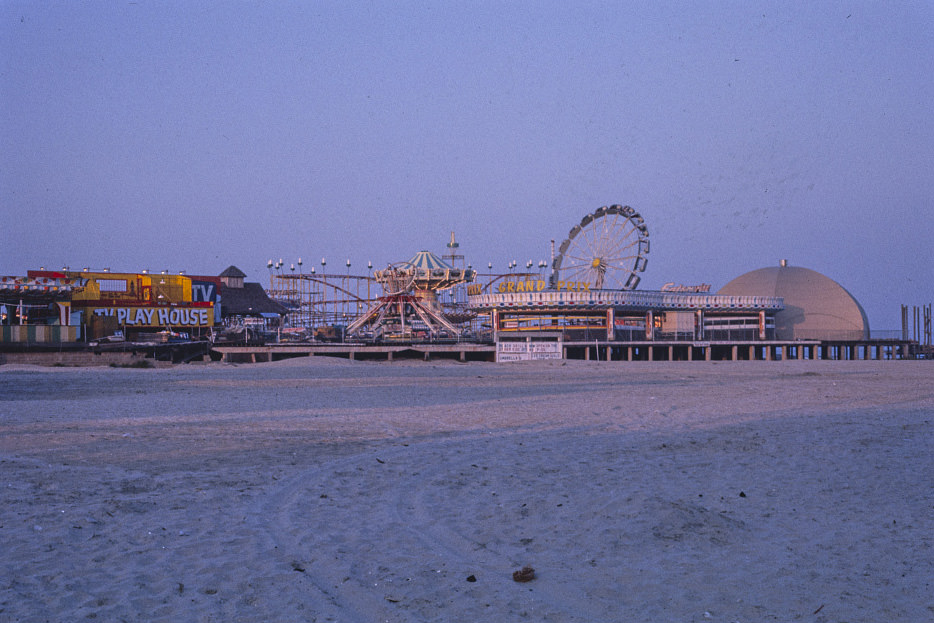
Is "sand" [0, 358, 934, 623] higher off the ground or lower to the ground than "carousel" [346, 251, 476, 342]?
lower

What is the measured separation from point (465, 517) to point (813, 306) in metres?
71.3

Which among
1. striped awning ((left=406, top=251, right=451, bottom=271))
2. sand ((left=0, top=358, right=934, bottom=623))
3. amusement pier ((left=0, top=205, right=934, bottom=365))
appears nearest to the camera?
sand ((left=0, top=358, right=934, bottom=623))

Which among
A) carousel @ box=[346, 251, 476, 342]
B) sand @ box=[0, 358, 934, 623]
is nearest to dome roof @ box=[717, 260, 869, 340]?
carousel @ box=[346, 251, 476, 342]

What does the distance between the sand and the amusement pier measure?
90.7ft

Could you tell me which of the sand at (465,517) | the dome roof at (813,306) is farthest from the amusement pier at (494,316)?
the sand at (465,517)

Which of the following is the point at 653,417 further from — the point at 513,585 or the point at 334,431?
the point at 513,585

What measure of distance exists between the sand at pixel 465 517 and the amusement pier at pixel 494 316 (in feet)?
90.7

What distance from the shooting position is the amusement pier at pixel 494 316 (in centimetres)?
4353

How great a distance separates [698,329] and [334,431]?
2086 inches

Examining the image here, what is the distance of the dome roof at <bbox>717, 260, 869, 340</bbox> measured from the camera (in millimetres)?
68375

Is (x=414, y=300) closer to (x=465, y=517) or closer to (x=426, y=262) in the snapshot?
(x=426, y=262)

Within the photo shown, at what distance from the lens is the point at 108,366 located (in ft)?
102

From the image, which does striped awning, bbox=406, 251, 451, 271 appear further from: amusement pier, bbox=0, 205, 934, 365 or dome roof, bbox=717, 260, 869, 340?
dome roof, bbox=717, 260, 869, 340

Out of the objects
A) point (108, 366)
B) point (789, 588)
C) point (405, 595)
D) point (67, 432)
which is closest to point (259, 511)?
point (405, 595)
